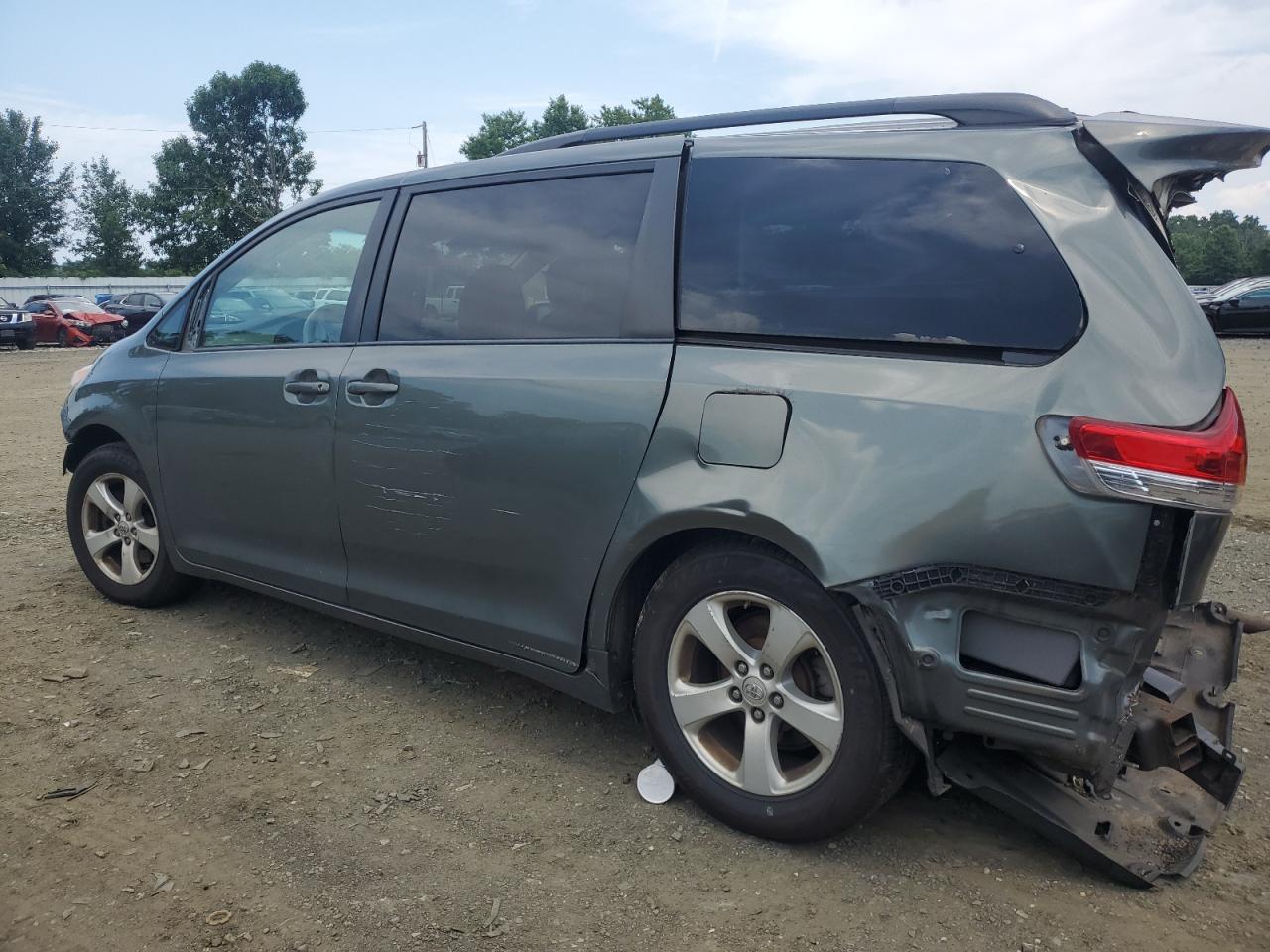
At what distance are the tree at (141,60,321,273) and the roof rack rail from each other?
61991 millimetres

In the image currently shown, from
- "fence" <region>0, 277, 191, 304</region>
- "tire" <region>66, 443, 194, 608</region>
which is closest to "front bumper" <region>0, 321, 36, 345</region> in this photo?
"fence" <region>0, 277, 191, 304</region>

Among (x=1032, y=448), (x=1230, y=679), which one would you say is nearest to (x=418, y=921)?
(x=1032, y=448)

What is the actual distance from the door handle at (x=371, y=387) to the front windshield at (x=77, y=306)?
29.2 meters

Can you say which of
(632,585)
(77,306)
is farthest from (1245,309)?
(77,306)

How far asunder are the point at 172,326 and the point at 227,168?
66.4 metres

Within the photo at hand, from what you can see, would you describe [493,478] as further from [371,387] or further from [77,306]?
[77,306]

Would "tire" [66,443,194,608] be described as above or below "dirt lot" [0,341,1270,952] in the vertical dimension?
above

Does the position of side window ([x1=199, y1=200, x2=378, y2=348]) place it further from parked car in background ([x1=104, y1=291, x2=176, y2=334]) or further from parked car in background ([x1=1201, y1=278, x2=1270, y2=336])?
parked car in background ([x1=104, y1=291, x2=176, y2=334])

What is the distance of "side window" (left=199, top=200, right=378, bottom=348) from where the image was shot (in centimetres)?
377

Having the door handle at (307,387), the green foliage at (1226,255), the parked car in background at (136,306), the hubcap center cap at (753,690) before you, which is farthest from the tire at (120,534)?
the green foliage at (1226,255)

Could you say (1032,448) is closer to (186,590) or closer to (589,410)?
(589,410)

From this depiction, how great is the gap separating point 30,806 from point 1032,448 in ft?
9.49

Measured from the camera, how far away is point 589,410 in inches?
116

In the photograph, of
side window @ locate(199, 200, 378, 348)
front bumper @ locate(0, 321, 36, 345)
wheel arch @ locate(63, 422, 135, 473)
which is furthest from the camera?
front bumper @ locate(0, 321, 36, 345)
